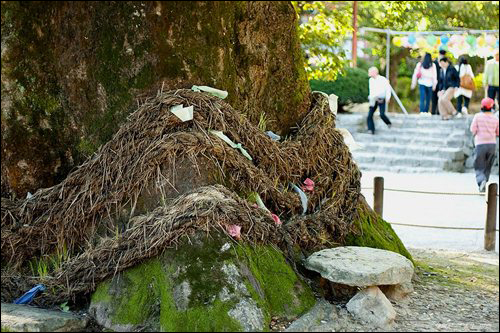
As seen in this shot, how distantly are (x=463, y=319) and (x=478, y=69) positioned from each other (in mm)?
22296

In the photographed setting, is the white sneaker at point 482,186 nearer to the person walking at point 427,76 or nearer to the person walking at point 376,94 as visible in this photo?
the person walking at point 376,94

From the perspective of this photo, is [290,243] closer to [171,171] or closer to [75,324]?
[171,171]

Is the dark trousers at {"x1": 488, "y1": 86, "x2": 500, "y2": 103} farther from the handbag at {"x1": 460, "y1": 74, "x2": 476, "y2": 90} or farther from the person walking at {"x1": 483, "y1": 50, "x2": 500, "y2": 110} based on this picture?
the handbag at {"x1": 460, "y1": 74, "x2": 476, "y2": 90}

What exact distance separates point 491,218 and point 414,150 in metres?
7.29

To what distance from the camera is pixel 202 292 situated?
4.34m

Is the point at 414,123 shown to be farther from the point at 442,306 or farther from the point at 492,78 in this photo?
the point at 442,306

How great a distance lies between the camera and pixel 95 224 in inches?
196

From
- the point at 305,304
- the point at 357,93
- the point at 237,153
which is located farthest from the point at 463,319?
the point at 357,93

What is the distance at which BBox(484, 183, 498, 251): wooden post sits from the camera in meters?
8.48

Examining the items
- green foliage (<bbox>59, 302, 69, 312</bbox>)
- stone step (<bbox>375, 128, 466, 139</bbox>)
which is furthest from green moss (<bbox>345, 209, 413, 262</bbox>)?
stone step (<bbox>375, 128, 466, 139</bbox>)

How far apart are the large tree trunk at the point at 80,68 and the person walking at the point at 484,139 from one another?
7593 millimetres

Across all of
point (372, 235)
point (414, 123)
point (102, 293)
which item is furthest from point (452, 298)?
point (414, 123)

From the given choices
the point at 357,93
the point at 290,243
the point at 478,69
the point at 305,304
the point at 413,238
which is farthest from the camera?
the point at 478,69

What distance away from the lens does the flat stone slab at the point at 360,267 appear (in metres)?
4.66
